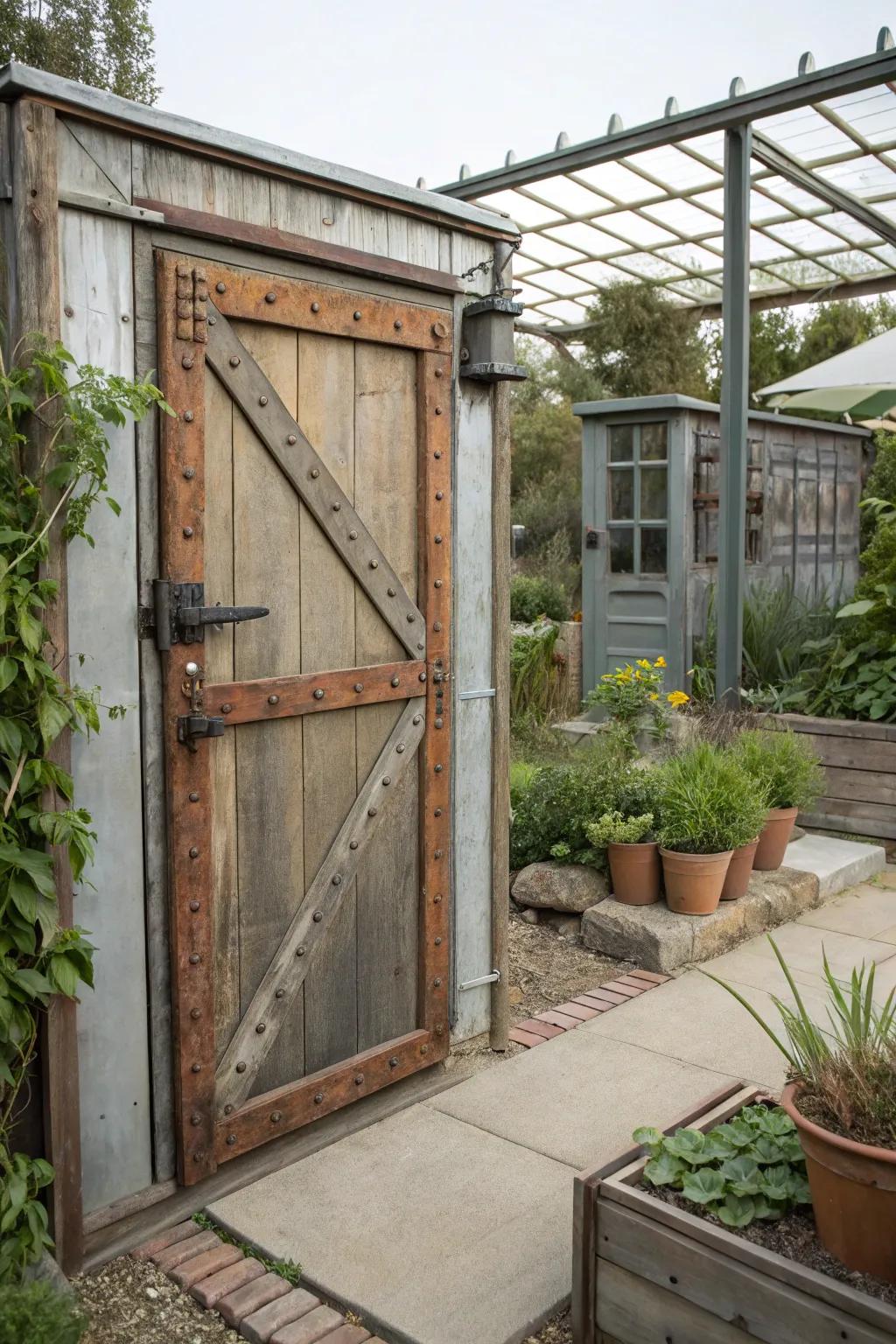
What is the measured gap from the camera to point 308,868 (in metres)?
3.17

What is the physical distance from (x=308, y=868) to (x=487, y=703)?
864mm

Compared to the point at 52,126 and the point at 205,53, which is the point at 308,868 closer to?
the point at 52,126

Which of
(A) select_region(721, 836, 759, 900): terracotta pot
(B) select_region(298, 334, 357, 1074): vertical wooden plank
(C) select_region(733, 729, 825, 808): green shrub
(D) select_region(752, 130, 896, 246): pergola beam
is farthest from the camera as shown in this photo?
(D) select_region(752, 130, 896, 246): pergola beam

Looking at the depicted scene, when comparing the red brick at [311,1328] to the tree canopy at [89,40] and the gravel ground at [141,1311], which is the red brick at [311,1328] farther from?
the tree canopy at [89,40]

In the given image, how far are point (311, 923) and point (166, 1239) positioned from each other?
840 millimetres

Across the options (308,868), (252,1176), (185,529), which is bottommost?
(252,1176)

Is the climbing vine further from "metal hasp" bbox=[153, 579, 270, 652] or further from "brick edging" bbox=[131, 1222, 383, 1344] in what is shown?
"brick edging" bbox=[131, 1222, 383, 1344]

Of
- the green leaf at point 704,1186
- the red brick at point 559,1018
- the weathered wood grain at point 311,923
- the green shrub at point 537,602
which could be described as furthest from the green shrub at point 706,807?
the green shrub at point 537,602

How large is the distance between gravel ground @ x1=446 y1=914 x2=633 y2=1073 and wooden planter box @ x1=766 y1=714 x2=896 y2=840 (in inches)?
81.4

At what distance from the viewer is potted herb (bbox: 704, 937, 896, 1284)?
197 cm

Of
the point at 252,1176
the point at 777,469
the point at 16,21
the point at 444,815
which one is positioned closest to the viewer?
the point at 252,1176

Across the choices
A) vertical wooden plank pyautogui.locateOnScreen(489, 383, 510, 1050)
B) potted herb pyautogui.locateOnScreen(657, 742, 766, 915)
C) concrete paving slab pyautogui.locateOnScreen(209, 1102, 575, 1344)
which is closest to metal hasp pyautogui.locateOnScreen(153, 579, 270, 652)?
vertical wooden plank pyautogui.locateOnScreen(489, 383, 510, 1050)

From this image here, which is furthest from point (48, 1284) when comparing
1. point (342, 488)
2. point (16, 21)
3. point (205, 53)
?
point (205, 53)

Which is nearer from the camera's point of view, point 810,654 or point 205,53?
point 810,654
